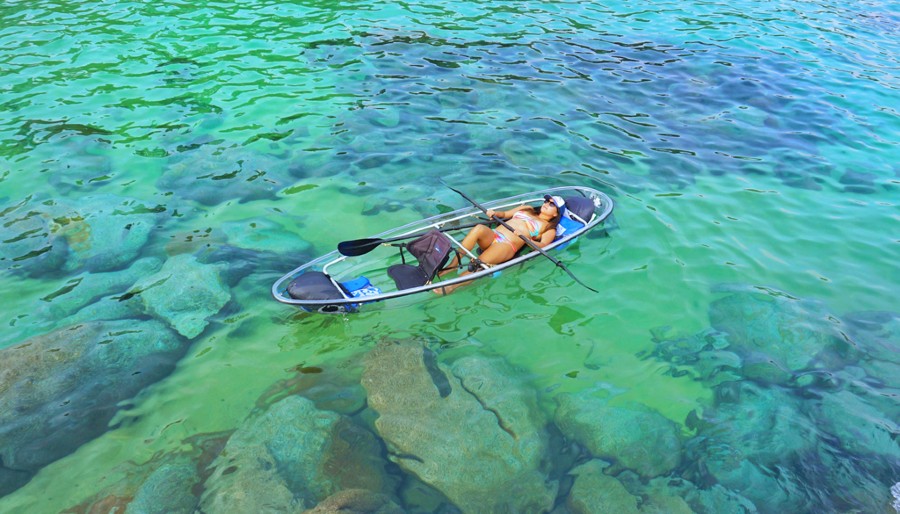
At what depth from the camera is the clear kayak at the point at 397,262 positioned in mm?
8391

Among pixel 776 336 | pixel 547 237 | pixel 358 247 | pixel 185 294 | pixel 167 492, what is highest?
pixel 358 247

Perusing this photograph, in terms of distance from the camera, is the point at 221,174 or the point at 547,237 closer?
the point at 547,237

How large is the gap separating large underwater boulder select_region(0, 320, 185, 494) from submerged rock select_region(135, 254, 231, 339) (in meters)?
0.26

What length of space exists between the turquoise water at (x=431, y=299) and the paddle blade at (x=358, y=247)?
Answer: 1.00 m

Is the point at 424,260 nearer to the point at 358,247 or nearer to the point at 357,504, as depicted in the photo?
the point at 358,247

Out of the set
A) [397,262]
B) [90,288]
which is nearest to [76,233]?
[90,288]

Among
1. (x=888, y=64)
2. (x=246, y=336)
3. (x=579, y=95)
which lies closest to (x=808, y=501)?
(x=246, y=336)

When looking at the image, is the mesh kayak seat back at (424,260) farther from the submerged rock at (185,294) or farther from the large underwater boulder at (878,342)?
the large underwater boulder at (878,342)

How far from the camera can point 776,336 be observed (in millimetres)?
8906

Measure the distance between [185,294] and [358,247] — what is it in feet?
8.60

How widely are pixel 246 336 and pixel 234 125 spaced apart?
6.76 metres

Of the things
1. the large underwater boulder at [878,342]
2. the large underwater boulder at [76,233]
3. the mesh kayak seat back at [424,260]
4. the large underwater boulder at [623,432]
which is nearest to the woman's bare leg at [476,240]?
the mesh kayak seat back at [424,260]

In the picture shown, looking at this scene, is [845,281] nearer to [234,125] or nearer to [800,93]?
[800,93]

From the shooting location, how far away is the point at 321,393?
763 cm
